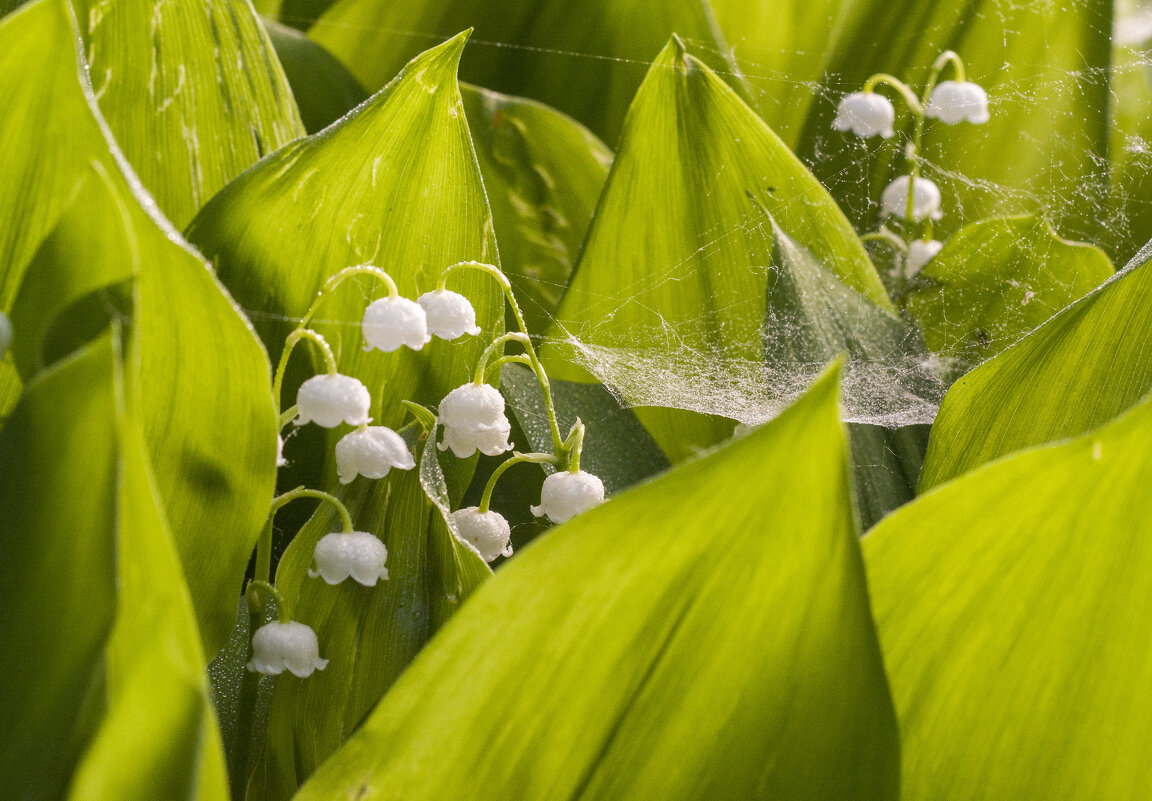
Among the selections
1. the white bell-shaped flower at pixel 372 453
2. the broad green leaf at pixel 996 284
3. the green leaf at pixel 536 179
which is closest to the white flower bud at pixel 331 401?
the white bell-shaped flower at pixel 372 453

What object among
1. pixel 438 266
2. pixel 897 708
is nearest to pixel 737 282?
pixel 438 266

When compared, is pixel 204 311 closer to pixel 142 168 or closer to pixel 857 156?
pixel 142 168

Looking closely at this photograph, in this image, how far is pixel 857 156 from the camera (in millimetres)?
583

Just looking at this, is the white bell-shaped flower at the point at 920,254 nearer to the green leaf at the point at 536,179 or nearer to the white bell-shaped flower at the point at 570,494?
the green leaf at the point at 536,179

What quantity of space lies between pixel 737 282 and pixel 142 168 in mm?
280

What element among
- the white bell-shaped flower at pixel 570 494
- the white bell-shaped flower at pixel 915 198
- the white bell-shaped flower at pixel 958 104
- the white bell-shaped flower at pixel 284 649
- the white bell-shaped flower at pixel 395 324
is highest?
the white bell-shaped flower at pixel 958 104

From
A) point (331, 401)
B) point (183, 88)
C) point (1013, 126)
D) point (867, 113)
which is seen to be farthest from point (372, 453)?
point (1013, 126)

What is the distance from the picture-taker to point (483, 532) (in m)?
0.32

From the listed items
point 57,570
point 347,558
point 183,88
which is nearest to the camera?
point 57,570

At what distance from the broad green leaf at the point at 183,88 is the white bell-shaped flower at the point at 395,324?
20 centimetres

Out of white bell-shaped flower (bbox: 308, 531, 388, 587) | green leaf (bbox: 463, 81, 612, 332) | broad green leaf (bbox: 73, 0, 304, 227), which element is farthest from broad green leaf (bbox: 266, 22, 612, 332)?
white bell-shaped flower (bbox: 308, 531, 388, 587)

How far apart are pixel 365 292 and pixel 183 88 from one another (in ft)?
0.53

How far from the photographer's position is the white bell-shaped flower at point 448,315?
31cm

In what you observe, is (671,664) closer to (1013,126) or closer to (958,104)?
(958,104)
